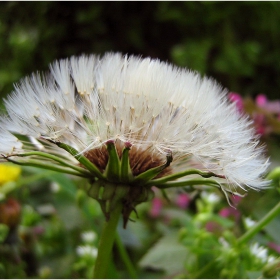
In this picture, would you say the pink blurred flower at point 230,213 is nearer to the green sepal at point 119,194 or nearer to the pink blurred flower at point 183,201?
the pink blurred flower at point 183,201

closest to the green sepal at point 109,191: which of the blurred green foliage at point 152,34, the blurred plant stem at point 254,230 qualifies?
the blurred plant stem at point 254,230

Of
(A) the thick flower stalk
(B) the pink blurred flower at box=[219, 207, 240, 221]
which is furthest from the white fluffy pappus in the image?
(B) the pink blurred flower at box=[219, 207, 240, 221]

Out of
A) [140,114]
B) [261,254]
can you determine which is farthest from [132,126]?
[261,254]

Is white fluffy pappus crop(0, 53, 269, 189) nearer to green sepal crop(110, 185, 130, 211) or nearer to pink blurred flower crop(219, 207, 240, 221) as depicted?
green sepal crop(110, 185, 130, 211)

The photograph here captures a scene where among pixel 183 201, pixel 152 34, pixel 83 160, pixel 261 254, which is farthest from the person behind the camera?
pixel 152 34

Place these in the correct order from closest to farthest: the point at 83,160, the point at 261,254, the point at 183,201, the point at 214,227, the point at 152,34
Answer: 1. the point at 83,160
2. the point at 261,254
3. the point at 214,227
4. the point at 183,201
5. the point at 152,34

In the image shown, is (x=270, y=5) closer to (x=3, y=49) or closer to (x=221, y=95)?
(x=3, y=49)

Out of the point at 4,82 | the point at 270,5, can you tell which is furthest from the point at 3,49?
the point at 270,5

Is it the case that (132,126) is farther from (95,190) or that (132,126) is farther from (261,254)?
(261,254)
